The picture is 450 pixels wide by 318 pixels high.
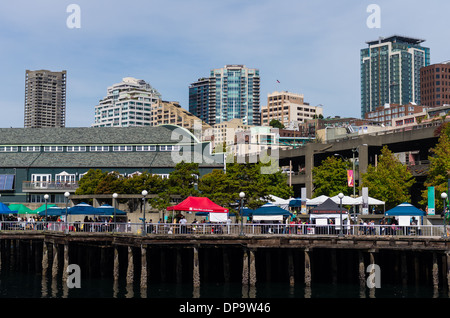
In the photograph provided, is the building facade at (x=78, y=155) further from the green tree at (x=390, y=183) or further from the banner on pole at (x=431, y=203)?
the banner on pole at (x=431, y=203)

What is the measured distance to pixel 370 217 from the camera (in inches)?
2371

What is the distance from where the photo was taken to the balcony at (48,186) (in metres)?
96.2

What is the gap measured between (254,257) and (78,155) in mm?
60196

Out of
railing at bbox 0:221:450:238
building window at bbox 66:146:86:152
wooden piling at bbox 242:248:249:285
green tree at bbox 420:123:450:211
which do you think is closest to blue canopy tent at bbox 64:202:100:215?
railing at bbox 0:221:450:238

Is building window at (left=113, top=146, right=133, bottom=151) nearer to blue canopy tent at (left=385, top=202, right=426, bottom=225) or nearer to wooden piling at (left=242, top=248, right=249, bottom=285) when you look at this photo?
wooden piling at (left=242, top=248, right=249, bottom=285)

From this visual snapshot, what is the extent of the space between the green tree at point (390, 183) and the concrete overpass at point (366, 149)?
4.10 metres

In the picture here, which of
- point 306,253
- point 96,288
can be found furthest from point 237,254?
point 96,288

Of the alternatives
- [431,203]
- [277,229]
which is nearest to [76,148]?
[277,229]

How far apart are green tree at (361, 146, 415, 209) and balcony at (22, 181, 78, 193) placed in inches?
1770

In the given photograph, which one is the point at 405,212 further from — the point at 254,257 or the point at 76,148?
the point at 76,148

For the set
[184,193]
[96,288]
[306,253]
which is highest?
[184,193]

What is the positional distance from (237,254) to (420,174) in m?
36.6

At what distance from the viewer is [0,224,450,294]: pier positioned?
4697cm
